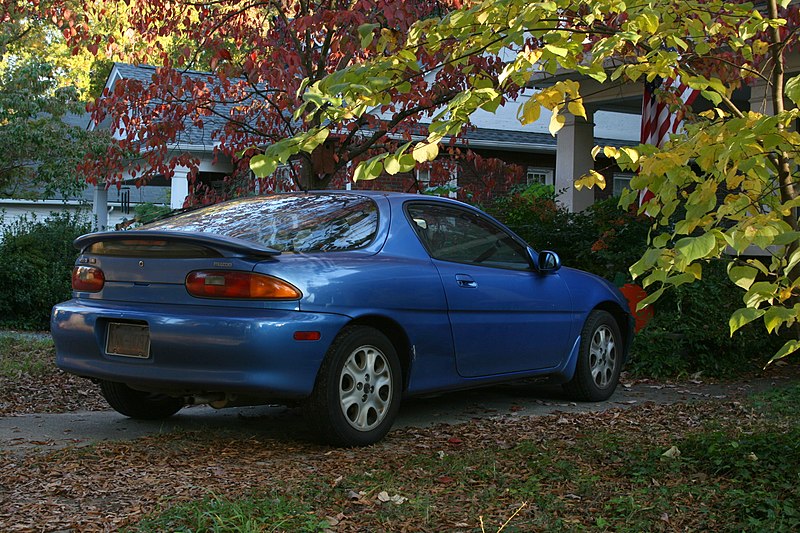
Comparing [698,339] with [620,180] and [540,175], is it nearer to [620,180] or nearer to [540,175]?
[540,175]

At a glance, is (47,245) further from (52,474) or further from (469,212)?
(52,474)

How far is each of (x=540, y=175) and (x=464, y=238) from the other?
623 inches

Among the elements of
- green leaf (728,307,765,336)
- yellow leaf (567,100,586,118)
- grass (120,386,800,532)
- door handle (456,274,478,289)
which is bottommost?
grass (120,386,800,532)

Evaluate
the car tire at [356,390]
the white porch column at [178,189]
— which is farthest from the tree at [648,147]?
the white porch column at [178,189]

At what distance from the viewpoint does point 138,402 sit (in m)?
6.22

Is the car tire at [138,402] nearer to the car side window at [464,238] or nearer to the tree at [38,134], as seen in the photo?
the car side window at [464,238]

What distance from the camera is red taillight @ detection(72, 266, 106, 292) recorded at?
5527 mm

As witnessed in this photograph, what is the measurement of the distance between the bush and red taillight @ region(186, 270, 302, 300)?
31.5ft

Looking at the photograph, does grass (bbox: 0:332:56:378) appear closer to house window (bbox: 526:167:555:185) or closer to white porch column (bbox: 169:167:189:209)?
white porch column (bbox: 169:167:189:209)

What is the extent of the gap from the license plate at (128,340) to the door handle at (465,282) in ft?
6.61

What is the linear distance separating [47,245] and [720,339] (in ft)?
33.1

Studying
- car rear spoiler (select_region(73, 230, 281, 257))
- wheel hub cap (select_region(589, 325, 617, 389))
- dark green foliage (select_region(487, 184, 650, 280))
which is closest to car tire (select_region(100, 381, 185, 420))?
car rear spoiler (select_region(73, 230, 281, 257))

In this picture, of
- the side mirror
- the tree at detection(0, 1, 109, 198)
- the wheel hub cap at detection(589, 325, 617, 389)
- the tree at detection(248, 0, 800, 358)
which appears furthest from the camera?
the tree at detection(0, 1, 109, 198)

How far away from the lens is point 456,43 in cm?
479
